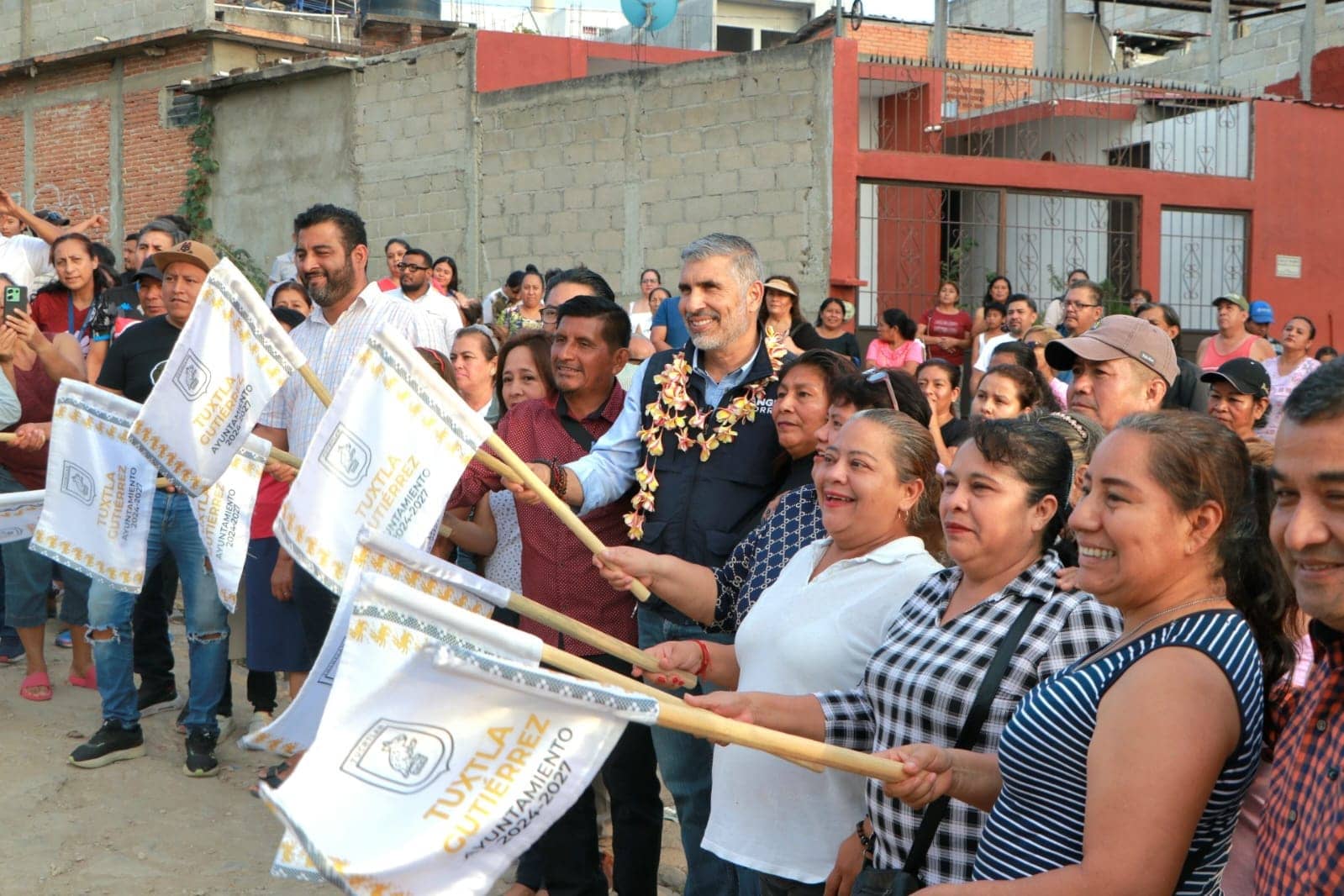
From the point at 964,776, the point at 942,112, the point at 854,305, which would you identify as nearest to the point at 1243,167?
the point at 942,112

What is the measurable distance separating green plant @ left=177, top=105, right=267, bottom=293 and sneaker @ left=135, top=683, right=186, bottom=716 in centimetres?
1245

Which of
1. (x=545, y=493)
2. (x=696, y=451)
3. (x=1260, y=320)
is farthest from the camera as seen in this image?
(x=1260, y=320)

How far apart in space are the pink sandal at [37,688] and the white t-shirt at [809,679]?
16.3ft

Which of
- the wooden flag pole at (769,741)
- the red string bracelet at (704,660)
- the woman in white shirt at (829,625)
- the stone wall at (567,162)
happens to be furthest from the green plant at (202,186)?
the wooden flag pole at (769,741)

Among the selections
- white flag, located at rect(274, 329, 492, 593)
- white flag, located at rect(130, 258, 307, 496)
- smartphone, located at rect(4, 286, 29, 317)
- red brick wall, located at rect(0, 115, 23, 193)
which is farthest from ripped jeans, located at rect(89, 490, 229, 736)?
red brick wall, located at rect(0, 115, 23, 193)

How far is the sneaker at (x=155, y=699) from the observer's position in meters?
7.04

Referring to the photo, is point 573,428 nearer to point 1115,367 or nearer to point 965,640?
point 1115,367

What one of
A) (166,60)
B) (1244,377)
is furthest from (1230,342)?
(166,60)

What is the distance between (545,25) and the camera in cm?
2456

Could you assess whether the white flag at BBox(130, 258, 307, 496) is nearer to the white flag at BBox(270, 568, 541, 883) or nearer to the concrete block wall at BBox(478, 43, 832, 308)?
the white flag at BBox(270, 568, 541, 883)

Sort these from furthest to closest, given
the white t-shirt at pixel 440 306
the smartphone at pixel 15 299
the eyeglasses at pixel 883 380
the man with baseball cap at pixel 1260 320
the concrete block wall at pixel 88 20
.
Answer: the concrete block wall at pixel 88 20, the man with baseball cap at pixel 1260 320, the white t-shirt at pixel 440 306, the smartphone at pixel 15 299, the eyeglasses at pixel 883 380

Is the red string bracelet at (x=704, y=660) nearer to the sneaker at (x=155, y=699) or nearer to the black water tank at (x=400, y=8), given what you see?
the sneaker at (x=155, y=699)

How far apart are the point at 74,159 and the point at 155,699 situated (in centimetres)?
1576

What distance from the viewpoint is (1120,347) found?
4484mm
